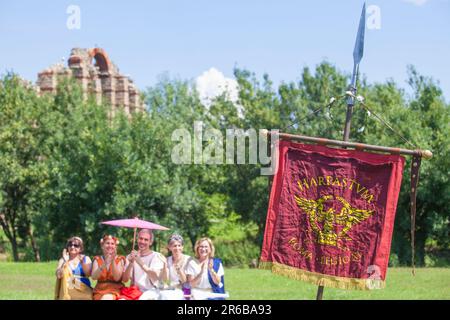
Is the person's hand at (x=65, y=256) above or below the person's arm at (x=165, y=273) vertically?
above

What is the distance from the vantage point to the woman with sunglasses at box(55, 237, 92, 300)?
10.2m

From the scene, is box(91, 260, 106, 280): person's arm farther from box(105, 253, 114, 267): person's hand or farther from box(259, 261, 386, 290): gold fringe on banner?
box(259, 261, 386, 290): gold fringe on banner

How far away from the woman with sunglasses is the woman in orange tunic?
4.9 inches

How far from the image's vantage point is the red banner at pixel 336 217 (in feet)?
33.5

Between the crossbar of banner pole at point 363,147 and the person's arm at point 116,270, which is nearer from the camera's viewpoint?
the crossbar of banner pole at point 363,147

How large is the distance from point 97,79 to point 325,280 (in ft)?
108

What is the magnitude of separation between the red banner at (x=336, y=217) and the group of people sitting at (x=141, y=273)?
912 millimetres

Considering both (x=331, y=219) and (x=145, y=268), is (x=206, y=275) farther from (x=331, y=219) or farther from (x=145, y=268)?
(x=331, y=219)

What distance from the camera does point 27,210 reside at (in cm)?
3403

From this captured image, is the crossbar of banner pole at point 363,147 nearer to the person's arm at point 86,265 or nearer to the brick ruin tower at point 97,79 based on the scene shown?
the person's arm at point 86,265

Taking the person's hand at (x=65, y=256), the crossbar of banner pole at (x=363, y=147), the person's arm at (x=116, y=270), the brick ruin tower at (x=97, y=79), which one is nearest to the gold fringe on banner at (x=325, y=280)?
the crossbar of banner pole at (x=363, y=147)

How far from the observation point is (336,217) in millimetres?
10242

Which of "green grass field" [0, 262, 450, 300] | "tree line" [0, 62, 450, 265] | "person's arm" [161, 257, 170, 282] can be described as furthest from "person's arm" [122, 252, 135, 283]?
"tree line" [0, 62, 450, 265]
